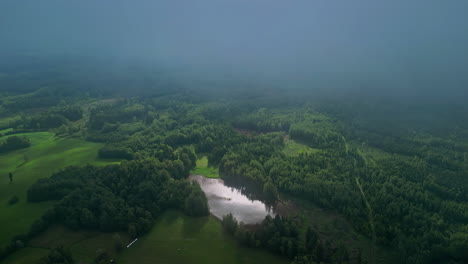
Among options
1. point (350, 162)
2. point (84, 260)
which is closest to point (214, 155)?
point (350, 162)

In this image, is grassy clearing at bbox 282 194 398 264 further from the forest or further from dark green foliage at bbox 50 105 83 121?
dark green foliage at bbox 50 105 83 121

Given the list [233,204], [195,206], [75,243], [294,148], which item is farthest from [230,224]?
[294,148]

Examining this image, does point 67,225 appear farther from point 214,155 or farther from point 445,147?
point 445,147

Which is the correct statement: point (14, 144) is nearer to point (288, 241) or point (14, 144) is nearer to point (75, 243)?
point (75, 243)

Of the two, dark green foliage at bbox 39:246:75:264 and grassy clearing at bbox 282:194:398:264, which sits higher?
grassy clearing at bbox 282:194:398:264

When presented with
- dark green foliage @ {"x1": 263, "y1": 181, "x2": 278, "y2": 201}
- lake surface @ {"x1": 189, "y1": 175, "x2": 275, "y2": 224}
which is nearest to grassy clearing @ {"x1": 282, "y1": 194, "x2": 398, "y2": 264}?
dark green foliage @ {"x1": 263, "y1": 181, "x2": 278, "y2": 201}

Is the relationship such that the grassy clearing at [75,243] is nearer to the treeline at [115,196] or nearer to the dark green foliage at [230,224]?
the treeline at [115,196]

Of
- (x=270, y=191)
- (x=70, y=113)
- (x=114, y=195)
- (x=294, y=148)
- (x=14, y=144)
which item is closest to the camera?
(x=114, y=195)
